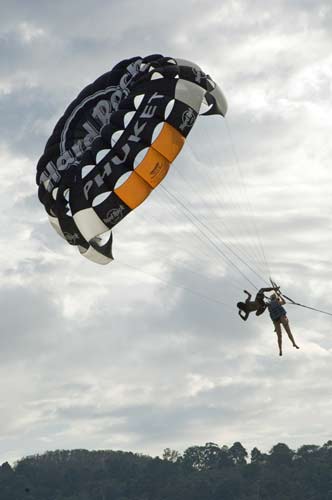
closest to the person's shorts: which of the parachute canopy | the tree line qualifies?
the parachute canopy

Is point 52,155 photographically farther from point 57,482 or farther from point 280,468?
point 57,482

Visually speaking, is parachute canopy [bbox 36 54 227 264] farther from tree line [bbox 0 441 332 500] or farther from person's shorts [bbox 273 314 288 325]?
tree line [bbox 0 441 332 500]

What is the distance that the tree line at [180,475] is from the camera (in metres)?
152

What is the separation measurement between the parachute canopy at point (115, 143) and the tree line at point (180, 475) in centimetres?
11705

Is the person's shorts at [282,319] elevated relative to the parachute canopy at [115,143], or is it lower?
lower

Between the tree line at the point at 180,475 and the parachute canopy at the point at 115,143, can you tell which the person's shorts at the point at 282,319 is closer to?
the parachute canopy at the point at 115,143

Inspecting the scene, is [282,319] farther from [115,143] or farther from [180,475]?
[180,475]

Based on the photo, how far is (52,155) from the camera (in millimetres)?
36031

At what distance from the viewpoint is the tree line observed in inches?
5999

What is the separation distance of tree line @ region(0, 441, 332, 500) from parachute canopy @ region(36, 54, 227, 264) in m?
117

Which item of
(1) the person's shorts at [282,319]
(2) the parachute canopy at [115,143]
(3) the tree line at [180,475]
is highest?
(3) the tree line at [180,475]

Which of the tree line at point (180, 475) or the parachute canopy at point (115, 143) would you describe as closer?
the parachute canopy at point (115, 143)

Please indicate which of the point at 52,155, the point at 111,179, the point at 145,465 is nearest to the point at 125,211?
the point at 111,179

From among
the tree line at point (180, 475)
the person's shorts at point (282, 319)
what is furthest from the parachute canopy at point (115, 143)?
the tree line at point (180, 475)
